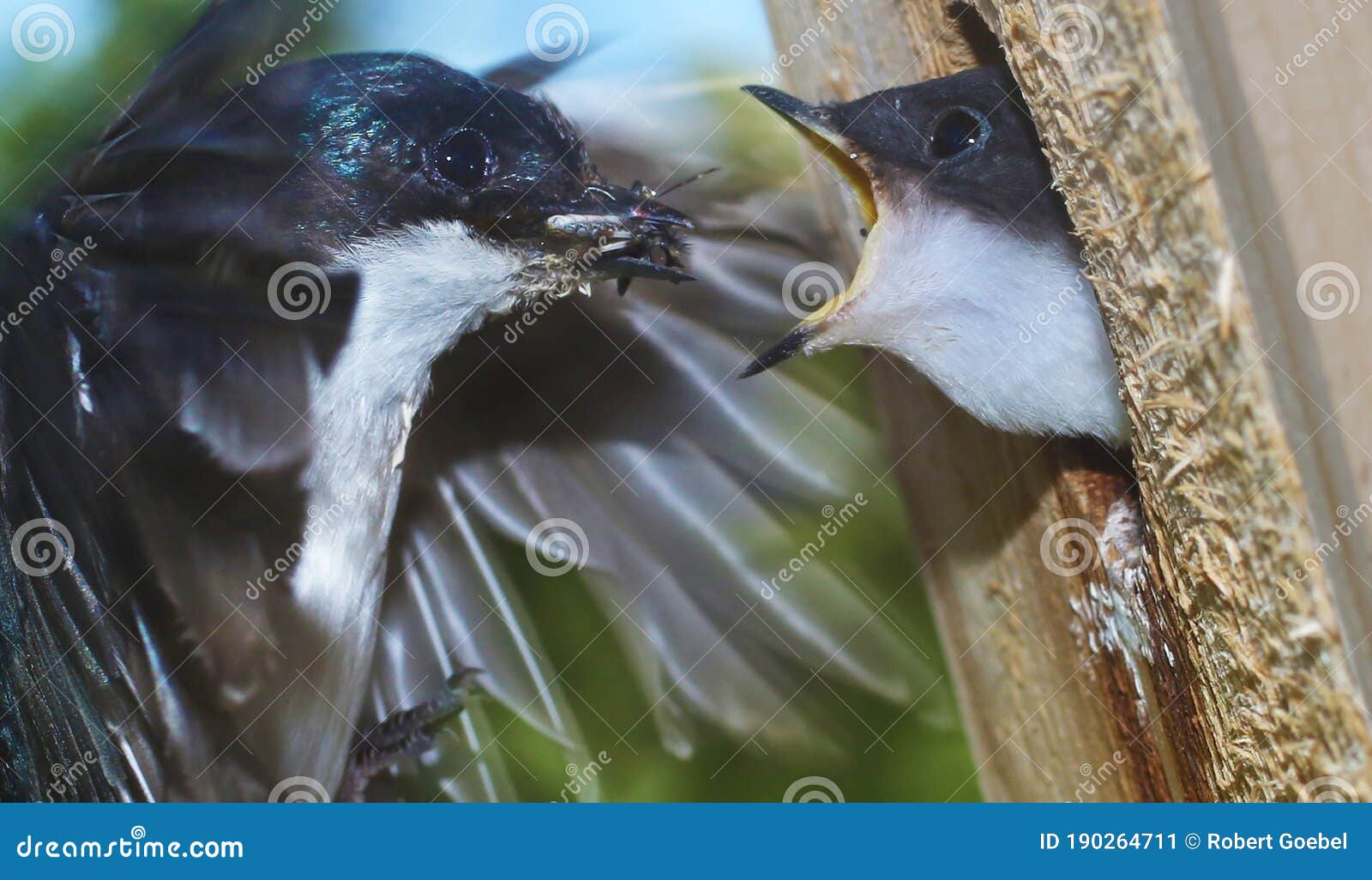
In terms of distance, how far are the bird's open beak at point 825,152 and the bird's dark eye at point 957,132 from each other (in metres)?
0.07

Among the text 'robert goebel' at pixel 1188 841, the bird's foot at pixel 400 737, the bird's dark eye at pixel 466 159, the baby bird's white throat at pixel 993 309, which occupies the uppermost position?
the bird's dark eye at pixel 466 159

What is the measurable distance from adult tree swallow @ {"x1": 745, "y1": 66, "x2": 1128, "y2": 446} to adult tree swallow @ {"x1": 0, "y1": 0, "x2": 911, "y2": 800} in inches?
6.5

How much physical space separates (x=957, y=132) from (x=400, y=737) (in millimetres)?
829

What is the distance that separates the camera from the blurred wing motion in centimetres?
100

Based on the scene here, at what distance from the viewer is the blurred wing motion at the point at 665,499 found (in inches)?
39.6

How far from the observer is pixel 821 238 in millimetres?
1004

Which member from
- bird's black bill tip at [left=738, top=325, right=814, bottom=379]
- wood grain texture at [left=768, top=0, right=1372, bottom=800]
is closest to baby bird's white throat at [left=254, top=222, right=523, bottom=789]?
bird's black bill tip at [left=738, top=325, right=814, bottom=379]

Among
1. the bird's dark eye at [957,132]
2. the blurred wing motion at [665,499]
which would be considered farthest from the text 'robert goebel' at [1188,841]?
the bird's dark eye at [957,132]

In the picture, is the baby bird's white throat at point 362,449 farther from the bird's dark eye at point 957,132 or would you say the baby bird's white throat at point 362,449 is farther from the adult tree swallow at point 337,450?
the bird's dark eye at point 957,132

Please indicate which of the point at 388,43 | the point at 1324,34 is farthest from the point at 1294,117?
the point at 388,43

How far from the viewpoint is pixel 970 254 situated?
0.87 m

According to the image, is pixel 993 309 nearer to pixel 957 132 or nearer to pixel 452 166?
pixel 957 132

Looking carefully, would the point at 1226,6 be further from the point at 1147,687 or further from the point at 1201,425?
the point at 1147,687

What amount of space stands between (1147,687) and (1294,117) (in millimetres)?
478
